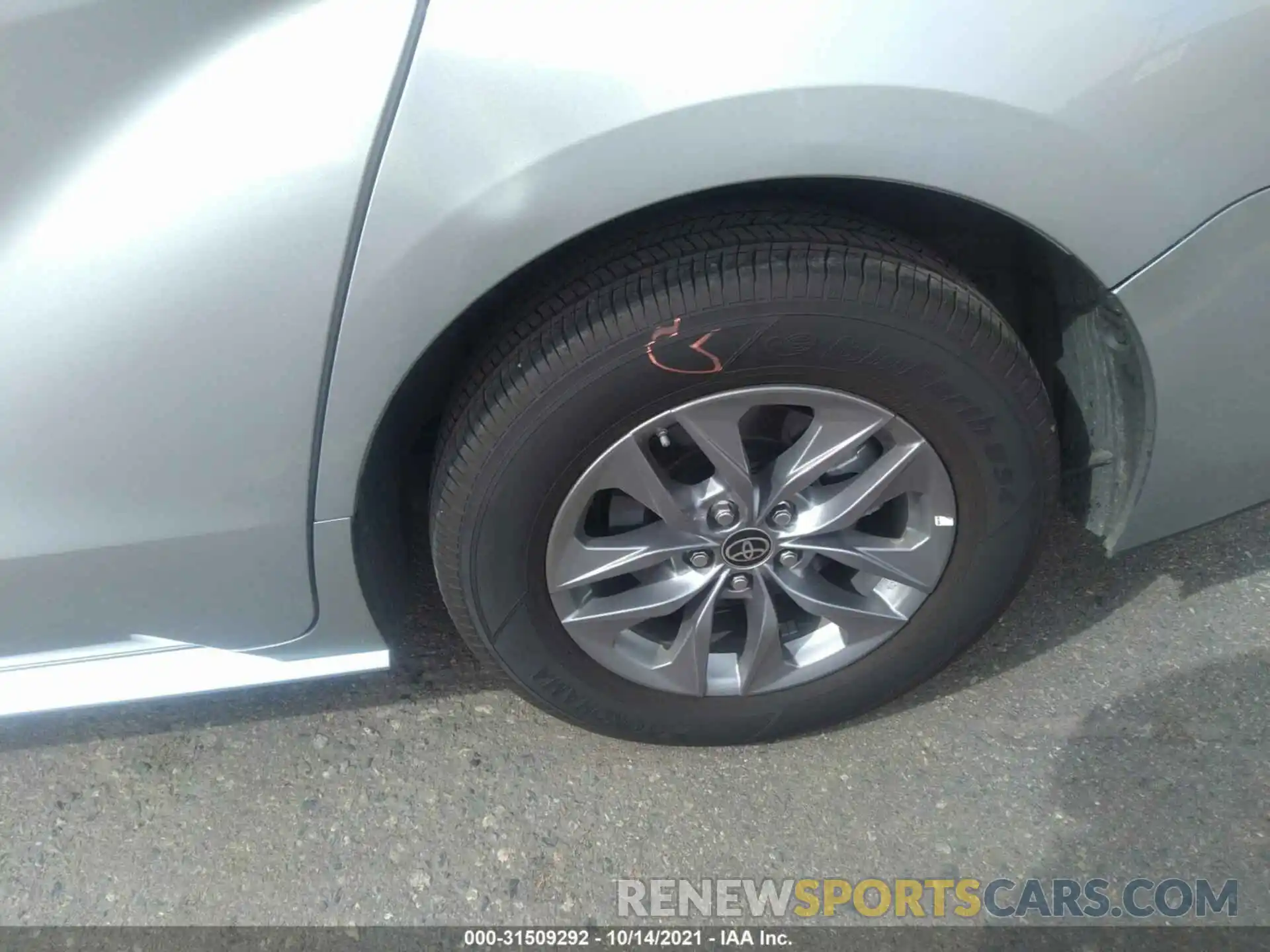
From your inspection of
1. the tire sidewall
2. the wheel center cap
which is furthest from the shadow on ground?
the wheel center cap

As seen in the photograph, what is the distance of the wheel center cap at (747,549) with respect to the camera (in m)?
1.58

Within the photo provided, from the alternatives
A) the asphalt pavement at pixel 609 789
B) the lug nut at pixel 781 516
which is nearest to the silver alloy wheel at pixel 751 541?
the lug nut at pixel 781 516

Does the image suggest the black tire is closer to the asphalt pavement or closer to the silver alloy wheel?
the silver alloy wheel

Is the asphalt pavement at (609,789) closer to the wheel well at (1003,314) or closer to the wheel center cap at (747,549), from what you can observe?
the wheel well at (1003,314)

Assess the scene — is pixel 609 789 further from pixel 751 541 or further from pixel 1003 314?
pixel 1003 314

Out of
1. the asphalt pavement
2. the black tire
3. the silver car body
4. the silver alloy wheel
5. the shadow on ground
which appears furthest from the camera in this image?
the shadow on ground

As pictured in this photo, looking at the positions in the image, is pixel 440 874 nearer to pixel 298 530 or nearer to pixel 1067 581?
pixel 298 530

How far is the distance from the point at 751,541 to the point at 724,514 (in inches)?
3.1

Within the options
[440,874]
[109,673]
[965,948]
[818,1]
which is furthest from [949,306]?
[109,673]

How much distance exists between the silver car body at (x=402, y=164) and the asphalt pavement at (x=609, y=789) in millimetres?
665

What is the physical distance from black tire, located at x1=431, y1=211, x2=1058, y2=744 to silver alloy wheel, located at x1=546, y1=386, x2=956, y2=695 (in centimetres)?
4

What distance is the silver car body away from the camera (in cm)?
114

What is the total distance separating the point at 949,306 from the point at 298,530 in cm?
97

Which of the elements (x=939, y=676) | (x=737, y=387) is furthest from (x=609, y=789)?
(x=737, y=387)
